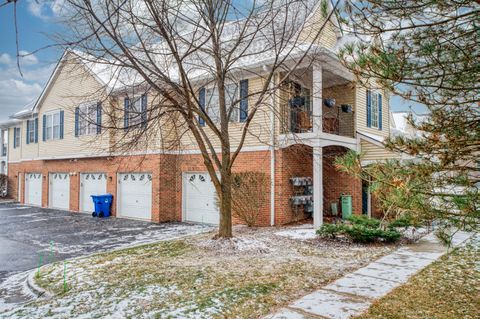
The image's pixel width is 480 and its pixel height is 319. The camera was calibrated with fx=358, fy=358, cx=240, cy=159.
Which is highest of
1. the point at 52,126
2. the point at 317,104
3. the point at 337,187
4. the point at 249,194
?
the point at 52,126

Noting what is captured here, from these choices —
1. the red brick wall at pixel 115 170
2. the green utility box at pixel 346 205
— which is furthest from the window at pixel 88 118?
the green utility box at pixel 346 205

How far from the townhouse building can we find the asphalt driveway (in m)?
1.57

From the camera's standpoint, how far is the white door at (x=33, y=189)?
76.4 ft

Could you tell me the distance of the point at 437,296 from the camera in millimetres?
5508

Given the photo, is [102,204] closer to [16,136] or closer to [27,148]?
[27,148]

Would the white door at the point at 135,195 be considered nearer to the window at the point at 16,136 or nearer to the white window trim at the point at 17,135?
the white window trim at the point at 17,135

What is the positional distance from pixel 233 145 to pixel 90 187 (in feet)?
30.9

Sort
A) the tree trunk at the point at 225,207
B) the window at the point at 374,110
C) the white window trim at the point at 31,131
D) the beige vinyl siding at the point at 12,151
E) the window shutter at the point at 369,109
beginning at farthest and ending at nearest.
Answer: the beige vinyl siding at the point at 12,151 < the white window trim at the point at 31,131 < the window at the point at 374,110 < the window shutter at the point at 369,109 < the tree trunk at the point at 225,207

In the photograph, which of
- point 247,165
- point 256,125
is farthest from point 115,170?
point 256,125

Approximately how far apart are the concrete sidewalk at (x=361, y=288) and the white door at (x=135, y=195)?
10.7 m

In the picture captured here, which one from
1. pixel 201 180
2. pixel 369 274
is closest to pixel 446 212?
pixel 369 274

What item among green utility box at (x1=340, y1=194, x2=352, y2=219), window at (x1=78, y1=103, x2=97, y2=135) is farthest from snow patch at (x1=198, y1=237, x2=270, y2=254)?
green utility box at (x1=340, y1=194, x2=352, y2=219)

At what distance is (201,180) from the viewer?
49.1 feet

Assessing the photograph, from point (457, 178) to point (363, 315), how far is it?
2149 millimetres
